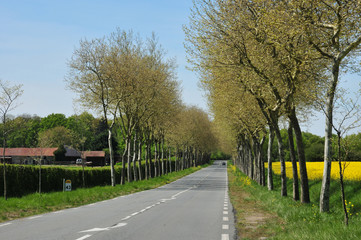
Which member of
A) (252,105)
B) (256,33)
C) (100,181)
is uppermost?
(256,33)

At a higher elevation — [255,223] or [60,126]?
[60,126]

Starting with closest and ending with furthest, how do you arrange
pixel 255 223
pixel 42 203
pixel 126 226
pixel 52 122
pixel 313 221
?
pixel 313 221
pixel 126 226
pixel 255 223
pixel 42 203
pixel 52 122

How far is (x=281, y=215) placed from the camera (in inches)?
511

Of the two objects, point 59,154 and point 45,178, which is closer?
point 45,178

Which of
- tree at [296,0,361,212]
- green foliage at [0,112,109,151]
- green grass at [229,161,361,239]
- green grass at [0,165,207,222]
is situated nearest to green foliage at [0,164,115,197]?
green grass at [0,165,207,222]

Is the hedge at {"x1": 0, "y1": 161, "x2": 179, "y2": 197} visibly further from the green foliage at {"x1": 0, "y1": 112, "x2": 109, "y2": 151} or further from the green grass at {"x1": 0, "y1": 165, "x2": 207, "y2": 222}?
the green foliage at {"x1": 0, "y1": 112, "x2": 109, "y2": 151}

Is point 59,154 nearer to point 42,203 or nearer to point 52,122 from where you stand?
point 52,122

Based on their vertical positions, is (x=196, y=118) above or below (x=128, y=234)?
above

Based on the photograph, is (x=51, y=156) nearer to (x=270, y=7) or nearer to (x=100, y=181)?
(x=100, y=181)

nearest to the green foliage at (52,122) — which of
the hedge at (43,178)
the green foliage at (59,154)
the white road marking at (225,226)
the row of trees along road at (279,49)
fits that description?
the green foliage at (59,154)

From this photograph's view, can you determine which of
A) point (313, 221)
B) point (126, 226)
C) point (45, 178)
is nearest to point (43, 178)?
point (45, 178)

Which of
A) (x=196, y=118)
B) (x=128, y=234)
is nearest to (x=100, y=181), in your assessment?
(x=128, y=234)

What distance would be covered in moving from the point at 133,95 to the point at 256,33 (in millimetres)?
18305

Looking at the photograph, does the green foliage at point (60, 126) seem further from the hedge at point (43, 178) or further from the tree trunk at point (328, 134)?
the tree trunk at point (328, 134)
